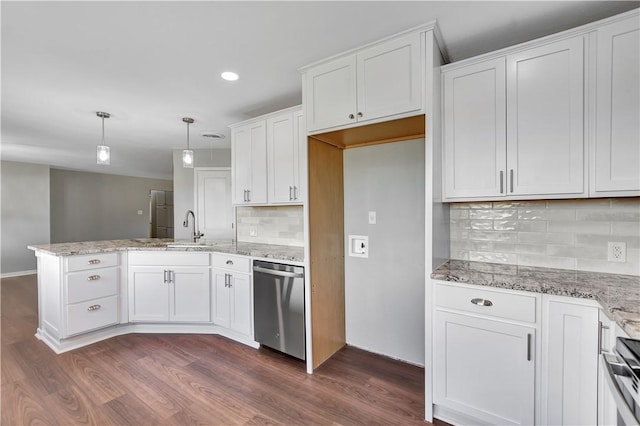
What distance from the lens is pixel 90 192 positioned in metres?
7.62

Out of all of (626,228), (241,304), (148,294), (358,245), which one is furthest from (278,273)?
(626,228)

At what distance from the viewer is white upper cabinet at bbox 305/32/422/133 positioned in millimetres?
1815

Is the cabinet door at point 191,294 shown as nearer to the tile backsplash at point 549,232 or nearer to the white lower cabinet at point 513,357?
the white lower cabinet at point 513,357

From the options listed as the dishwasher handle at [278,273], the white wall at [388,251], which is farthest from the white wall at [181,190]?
the white wall at [388,251]

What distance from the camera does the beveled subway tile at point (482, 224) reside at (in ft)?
6.96

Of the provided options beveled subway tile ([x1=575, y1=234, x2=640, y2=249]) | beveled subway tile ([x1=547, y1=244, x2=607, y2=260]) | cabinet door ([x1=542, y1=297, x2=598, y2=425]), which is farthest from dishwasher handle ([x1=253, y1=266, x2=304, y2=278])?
beveled subway tile ([x1=575, y1=234, x2=640, y2=249])

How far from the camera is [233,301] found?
2.91m

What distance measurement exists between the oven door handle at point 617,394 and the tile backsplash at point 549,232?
3.56 feet

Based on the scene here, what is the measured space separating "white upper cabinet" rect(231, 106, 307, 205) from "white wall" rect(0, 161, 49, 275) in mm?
5717

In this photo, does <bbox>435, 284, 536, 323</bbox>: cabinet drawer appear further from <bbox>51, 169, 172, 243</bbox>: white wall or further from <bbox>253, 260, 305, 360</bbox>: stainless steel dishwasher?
<bbox>51, 169, 172, 243</bbox>: white wall

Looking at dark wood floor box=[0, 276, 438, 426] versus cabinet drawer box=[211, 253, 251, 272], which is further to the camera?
cabinet drawer box=[211, 253, 251, 272]

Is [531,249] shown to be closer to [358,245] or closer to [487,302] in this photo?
[487,302]

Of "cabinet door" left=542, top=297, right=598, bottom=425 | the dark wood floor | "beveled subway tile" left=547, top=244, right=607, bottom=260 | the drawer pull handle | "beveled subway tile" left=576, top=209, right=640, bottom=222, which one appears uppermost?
"beveled subway tile" left=576, top=209, right=640, bottom=222

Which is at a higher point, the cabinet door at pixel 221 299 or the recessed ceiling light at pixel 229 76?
the recessed ceiling light at pixel 229 76
